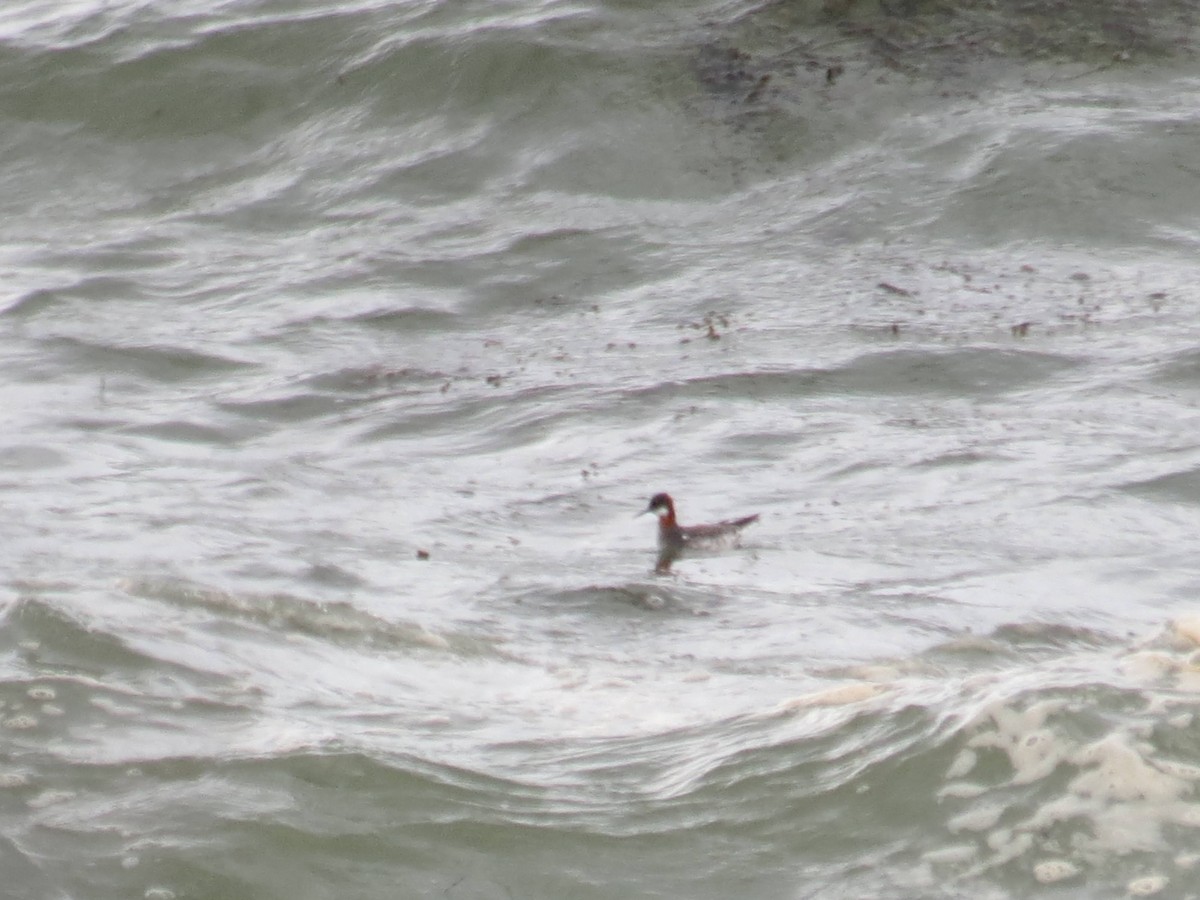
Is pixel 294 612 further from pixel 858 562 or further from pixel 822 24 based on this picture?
pixel 822 24

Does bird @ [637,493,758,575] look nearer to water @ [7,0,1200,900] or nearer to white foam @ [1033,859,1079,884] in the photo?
water @ [7,0,1200,900]

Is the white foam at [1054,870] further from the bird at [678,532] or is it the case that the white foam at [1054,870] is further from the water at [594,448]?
the bird at [678,532]

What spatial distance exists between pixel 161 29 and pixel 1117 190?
7142 millimetres

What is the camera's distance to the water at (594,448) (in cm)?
441

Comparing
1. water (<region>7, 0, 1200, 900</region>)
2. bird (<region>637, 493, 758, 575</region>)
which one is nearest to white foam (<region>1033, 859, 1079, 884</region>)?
water (<region>7, 0, 1200, 900</region>)

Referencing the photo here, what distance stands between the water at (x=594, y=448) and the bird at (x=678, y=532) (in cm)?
11

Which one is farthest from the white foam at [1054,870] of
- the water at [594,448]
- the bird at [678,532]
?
the bird at [678,532]

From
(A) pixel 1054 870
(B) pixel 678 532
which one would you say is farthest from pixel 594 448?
(A) pixel 1054 870

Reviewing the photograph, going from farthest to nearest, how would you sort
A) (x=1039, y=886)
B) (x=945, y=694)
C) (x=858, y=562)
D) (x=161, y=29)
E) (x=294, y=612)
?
(x=161, y=29) → (x=858, y=562) → (x=294, y=612) → (x=945, y=694) → (x=1039, y=886)

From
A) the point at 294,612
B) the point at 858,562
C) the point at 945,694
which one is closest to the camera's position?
the point at 945,694

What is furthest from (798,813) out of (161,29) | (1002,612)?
(161,29)

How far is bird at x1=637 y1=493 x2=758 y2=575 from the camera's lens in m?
7.43

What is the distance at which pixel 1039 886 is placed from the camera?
3.92m

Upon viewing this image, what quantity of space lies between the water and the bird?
0.35 ft
